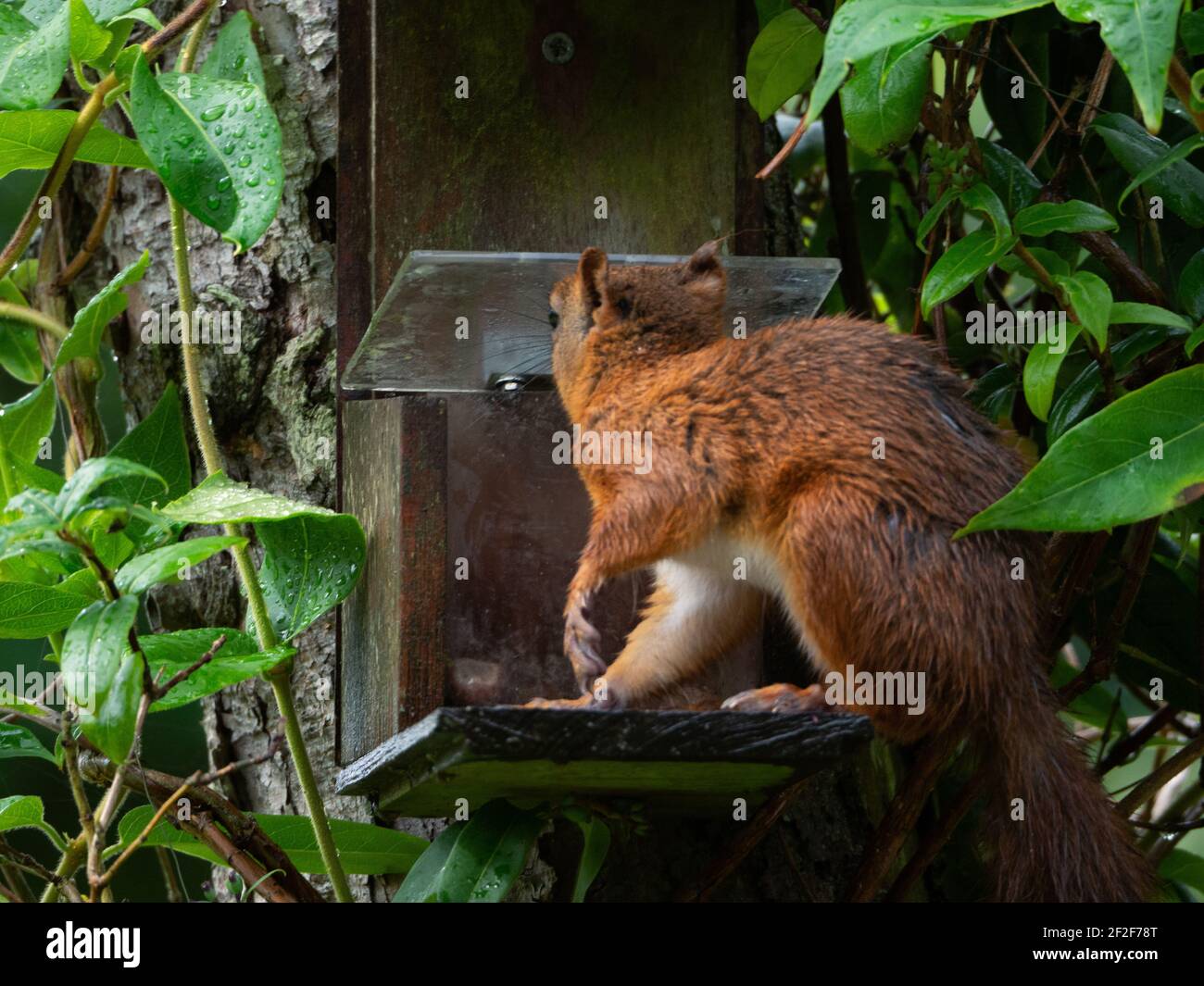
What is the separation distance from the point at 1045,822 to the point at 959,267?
81 cm

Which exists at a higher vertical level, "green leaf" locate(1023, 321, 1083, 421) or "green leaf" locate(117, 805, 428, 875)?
"green leaf" locate(1023, 321, 1083, 421)

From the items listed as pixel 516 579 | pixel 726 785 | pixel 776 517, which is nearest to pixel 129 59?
pixel 516 579

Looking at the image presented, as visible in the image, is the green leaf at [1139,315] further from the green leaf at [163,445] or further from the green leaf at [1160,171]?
the green leaf at [163,445]

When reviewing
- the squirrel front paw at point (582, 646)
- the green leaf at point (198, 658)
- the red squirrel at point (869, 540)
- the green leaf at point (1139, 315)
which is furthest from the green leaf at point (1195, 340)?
the green leaf at point (198, 658)

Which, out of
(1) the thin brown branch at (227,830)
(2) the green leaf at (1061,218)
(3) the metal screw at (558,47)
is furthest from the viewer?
(3) the metal screw at (558,47)

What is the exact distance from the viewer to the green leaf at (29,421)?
2723 mm

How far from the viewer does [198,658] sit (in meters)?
2.30

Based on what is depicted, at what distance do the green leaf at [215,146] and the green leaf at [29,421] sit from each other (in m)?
0.59

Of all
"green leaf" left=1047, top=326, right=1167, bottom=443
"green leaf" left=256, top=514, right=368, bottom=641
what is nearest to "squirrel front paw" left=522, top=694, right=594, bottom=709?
"green leaf" left=256, top=514, right=368, bottom=641

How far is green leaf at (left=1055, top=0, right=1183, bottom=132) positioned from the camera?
166 centimetres

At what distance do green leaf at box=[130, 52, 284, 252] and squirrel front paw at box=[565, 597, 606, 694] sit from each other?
702 millimetres

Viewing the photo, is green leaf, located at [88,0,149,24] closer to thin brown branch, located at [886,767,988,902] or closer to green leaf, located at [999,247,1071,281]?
green leaf, located at [999,247,1071,281]
